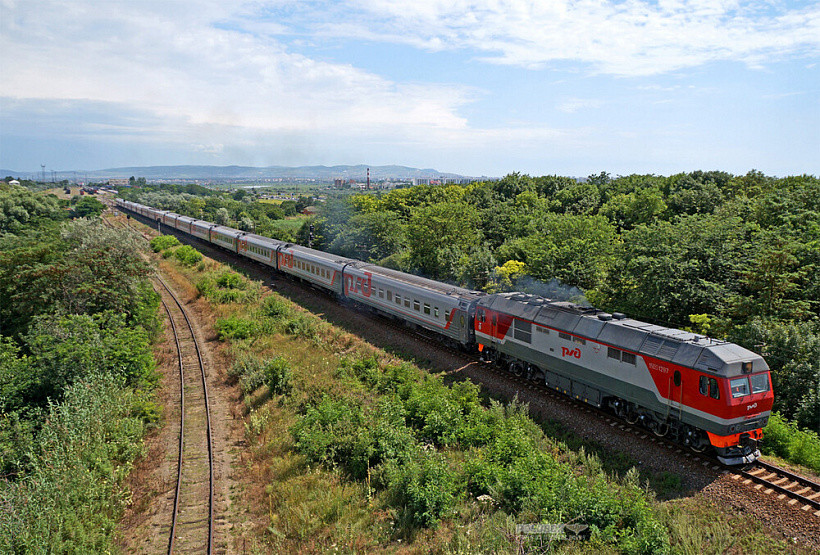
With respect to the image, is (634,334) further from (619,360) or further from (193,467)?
(193,467)

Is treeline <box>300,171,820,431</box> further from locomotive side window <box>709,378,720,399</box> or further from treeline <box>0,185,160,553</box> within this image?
treeline <box>0,185,160,553</box>

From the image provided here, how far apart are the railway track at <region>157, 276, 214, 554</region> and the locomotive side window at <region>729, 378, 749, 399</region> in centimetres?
1512

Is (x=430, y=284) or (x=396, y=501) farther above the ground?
(x=430, y=284)

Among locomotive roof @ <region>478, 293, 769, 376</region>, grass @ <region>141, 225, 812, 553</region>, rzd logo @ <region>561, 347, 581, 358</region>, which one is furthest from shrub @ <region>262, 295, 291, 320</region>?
rzd logo @ <region>561, 347, 581, 358</region>

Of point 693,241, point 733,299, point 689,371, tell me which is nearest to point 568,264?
point 693,241

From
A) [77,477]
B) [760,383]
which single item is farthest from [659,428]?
[77,477]

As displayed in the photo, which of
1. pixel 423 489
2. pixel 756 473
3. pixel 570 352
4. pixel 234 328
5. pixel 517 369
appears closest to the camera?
→ pixel 423 489

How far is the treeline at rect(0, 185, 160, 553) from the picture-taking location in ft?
45.7

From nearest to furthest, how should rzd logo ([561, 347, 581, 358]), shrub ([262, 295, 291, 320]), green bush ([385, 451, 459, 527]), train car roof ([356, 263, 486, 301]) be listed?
green bush ([385, 451, 459, 527]) → rzd logo ([561, 347, 581, 358]) → train car roof ([356, 263, 486, 301]) → shrub ([262, 295, 291, 320])

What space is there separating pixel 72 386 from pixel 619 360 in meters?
22.0

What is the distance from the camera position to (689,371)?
48.3ft

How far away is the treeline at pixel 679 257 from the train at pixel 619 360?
14.0ft

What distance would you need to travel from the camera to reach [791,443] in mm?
14875

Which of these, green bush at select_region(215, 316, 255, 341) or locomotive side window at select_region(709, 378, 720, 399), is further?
green bush at select_region(215, 316, 255, 341)
